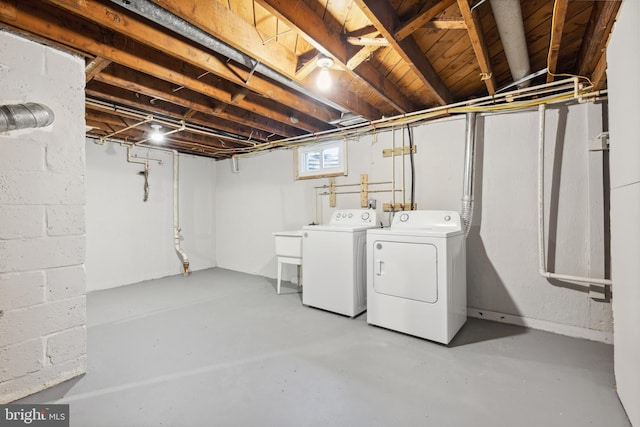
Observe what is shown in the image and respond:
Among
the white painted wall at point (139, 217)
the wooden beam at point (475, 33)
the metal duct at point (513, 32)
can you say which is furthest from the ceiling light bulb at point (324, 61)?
the white painted wall at point (139, 217)

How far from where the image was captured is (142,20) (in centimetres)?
160

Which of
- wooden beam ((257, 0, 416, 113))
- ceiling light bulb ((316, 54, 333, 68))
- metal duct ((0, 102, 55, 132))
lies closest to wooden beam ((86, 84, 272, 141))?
metal duct ((0, 102, 55, 132))

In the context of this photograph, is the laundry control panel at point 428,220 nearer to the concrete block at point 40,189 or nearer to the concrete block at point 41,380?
the concrete block at point 40,189

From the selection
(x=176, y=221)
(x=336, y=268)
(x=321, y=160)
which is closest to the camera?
(x=336, y=268)

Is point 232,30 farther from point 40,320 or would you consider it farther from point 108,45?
point 40,320

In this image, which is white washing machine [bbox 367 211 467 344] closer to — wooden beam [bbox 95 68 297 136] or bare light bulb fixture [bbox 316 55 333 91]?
bare light bulb fixture [bbox 316 55 333 91]

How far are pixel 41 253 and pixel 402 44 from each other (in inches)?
98.7

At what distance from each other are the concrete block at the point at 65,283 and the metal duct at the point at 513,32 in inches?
112

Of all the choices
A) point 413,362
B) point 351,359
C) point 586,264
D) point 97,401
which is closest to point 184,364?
point 97,401

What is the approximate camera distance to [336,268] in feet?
9.27

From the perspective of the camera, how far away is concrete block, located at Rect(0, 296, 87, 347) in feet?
5.11

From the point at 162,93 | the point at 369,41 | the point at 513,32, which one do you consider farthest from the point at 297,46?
the point at 513,32

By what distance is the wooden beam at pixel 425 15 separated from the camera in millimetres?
1438

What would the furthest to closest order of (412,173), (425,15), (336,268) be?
(412,173), (336,268), (425,15)
